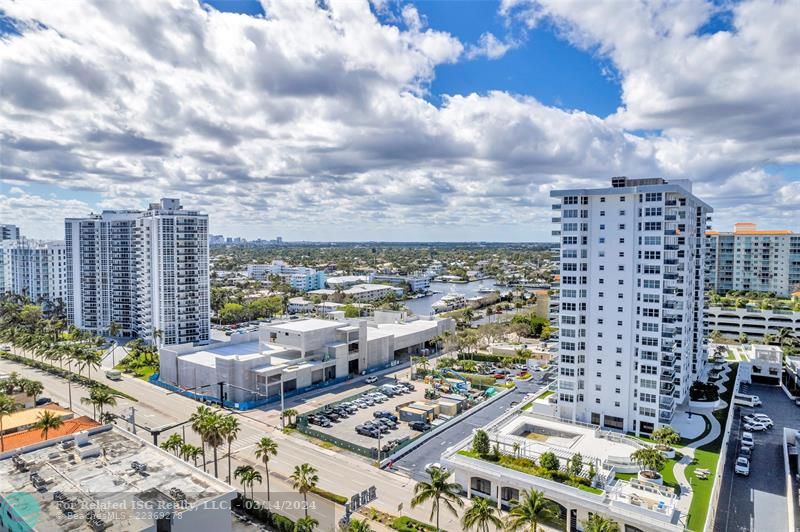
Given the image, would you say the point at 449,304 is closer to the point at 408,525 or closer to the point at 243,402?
the point at 243,402

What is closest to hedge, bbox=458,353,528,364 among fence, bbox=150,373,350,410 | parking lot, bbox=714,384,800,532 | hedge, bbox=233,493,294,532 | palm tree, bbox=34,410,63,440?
fence, bbox=150,373,350,410

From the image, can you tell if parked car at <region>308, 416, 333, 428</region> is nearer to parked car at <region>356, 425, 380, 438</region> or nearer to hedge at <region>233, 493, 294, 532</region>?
parked car at <region>356, 425, 380, 438</region>

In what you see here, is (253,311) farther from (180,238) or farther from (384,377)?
(384,377)

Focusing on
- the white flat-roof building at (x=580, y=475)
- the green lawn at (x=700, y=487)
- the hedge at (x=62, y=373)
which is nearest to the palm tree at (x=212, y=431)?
the white flat-roof building at (x=580, y=475)

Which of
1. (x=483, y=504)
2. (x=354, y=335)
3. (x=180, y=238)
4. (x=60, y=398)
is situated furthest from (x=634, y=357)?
(x=180, y=238)

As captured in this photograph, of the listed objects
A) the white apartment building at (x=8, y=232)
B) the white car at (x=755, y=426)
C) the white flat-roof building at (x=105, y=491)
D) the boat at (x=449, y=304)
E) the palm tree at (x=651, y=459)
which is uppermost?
the white apartment building at (x=8, y=232)

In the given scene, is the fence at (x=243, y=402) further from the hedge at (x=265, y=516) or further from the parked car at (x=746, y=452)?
the parked car at (x=746, y=452)
